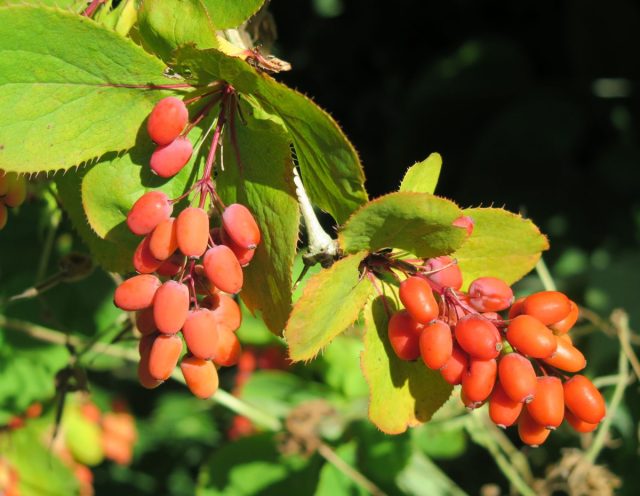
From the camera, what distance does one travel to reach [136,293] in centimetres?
75

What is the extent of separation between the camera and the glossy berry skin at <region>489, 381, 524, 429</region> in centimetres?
75

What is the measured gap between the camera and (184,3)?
2.34 feet

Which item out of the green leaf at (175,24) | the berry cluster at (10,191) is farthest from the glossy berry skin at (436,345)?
the berry cluster at (10,191)

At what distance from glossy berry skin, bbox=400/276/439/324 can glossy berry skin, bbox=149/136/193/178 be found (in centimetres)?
23

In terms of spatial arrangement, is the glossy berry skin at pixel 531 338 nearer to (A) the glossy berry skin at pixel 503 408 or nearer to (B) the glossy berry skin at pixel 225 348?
(A) the glossy berry skin at pixel 503 408

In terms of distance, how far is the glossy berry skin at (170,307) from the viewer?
73cm

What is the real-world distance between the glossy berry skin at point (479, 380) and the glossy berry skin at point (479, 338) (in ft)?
0.04

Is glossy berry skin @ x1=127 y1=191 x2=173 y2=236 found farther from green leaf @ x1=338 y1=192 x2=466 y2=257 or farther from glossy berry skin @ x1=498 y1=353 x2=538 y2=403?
glossy berry skin @ x1=498 y1=353 x2=538 y2=403

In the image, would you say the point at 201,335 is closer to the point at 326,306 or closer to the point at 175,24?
the point at 326,306

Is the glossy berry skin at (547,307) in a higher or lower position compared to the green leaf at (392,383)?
higher

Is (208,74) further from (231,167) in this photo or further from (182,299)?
(182,299)

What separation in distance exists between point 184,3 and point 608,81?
6.33 feet

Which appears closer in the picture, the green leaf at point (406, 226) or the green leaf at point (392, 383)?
the green leaf at point (406, 226)

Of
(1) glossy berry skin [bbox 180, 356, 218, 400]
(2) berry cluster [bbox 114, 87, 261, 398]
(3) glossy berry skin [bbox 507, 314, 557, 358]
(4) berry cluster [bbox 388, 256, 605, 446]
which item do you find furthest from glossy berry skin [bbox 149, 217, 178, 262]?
(3) glossy berry skin [bbox 507, 314, 557, 358]
